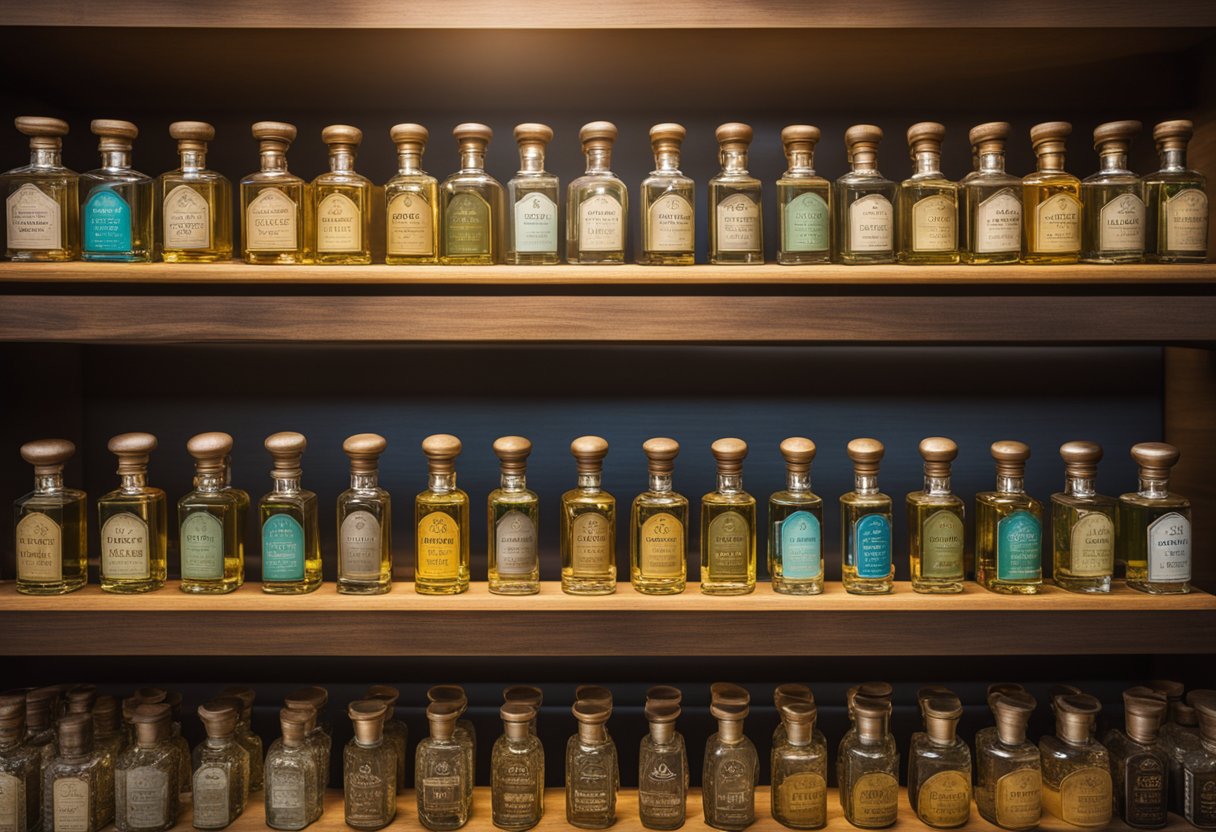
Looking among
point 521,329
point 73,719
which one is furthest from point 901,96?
point 73,719

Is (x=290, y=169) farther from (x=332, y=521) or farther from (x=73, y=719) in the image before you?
(x=73, y=719)

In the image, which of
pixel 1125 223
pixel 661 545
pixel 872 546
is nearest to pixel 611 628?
pixel 661 545

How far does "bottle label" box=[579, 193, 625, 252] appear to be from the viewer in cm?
120

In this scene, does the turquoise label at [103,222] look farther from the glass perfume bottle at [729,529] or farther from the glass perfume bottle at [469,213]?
the glass perfume bottle at [729,529]

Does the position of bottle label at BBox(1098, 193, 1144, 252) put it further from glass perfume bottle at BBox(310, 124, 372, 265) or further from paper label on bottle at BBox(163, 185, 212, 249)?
paper label on bottle at BBox(163, 185, 212, 249)

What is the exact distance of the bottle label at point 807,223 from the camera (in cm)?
121

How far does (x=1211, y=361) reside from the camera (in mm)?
1286

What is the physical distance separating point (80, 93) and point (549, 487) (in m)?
0.88

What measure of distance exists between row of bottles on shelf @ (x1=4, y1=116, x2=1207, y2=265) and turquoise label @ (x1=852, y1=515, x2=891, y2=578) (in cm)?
33

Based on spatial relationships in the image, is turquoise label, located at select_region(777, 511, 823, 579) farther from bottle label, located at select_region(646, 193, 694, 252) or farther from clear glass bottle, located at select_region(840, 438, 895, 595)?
bottle label, located at select_region(646, 193, 694, 252)

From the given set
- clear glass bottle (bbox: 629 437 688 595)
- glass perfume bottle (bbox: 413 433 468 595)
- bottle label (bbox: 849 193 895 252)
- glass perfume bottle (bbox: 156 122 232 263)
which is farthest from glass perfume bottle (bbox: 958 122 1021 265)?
glass perfume bottle (bbox: 156 122 232 263)

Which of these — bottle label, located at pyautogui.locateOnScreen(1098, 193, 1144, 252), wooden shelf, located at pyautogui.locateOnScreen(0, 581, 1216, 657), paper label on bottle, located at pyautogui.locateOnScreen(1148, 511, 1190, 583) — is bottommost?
wooden shelf, located at pyautogui.locateOnScreen(0, 581, 1216, 657)

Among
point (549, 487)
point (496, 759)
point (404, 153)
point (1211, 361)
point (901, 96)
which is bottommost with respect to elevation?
point (496, 759)

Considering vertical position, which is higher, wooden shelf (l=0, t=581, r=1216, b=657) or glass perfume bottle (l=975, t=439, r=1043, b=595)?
glass perfume bottle (l=975, t=439, r=1043, b=595)
